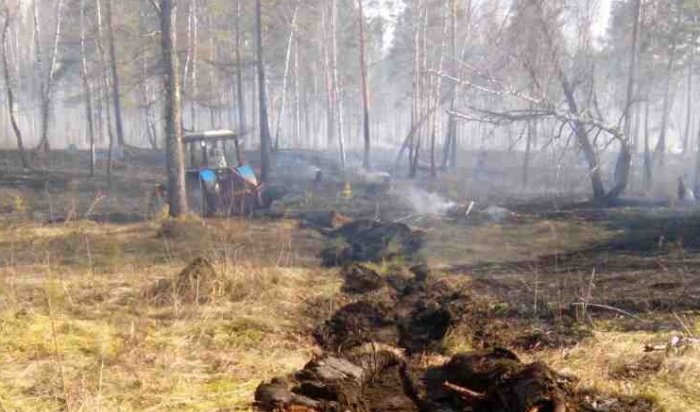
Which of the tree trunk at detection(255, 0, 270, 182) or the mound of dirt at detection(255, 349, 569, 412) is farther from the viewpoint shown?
the tree trunk at detection(255, 0, 270, 182)

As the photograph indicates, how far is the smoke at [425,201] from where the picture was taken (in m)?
16.9

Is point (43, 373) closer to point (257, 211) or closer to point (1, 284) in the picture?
point (1, 284)

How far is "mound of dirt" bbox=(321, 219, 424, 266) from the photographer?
1033cm

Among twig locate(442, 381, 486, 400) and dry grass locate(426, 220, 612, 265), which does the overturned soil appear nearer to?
twig locate(442, 381, 486, 400)

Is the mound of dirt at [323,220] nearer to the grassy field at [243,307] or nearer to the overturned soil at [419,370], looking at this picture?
the grassy field at [243,307]

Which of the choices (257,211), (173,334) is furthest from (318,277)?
(257,211)

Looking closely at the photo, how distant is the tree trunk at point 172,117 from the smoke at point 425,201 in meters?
6.42

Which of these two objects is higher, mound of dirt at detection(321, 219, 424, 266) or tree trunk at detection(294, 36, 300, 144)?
tree trunk at detection(294, 36, 300, 144)

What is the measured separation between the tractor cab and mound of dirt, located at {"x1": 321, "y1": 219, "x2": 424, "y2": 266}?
3626 mm

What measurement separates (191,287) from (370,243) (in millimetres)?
5174

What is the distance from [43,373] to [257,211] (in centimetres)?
1125

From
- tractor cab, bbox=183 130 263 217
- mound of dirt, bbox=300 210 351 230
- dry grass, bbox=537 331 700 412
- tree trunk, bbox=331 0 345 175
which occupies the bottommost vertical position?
mound of dirt, bbox=300 210 351 230

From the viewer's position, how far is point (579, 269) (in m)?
9.12

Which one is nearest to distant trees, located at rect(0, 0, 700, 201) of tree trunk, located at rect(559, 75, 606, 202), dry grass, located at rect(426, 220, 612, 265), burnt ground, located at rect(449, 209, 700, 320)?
tree trunk, located at rect(559, 75, 606, 202)
